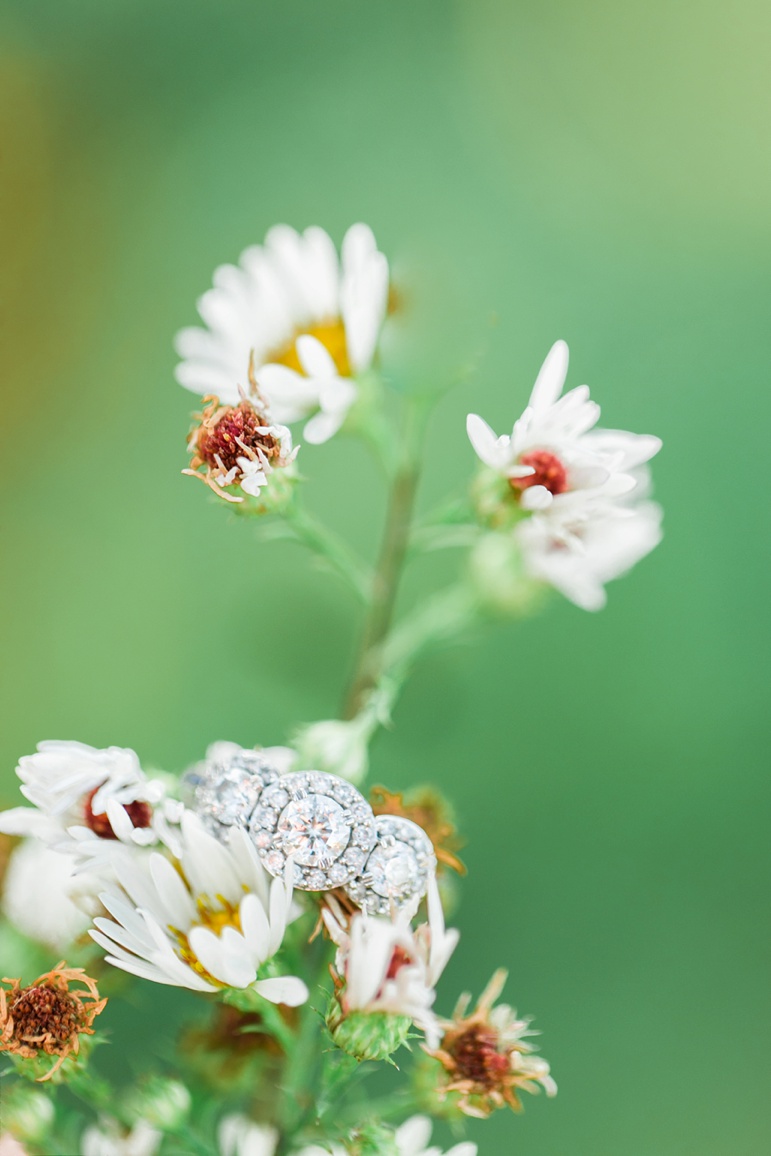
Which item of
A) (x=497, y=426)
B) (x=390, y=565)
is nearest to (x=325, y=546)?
(x=390, y=565)

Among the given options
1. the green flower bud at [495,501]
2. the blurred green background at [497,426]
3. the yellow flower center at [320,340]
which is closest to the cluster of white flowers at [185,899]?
the green flower bud at [495,501]

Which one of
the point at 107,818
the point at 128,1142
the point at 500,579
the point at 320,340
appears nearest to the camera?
the point at 107,818

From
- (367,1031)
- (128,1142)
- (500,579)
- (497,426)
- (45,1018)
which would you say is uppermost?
(497,426)

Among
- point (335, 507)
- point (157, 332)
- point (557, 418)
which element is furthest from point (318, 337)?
point (157, 332)

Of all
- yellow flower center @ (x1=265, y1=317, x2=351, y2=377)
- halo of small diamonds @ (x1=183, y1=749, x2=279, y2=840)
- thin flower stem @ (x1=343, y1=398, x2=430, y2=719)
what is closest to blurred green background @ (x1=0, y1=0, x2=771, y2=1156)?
yellow flower center @ (x1=265, y1=317, x2=351, y2=377)

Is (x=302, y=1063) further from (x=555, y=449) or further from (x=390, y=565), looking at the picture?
(x=555, y=449)

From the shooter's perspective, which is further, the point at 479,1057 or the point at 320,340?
the point at 320,340

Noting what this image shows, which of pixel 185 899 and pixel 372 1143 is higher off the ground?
pixel 185 899
